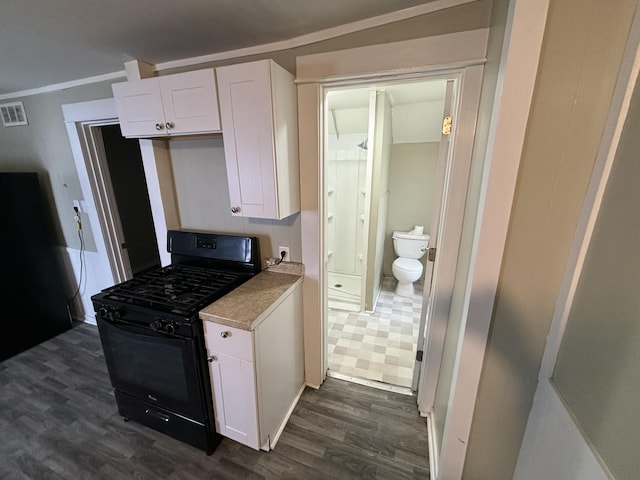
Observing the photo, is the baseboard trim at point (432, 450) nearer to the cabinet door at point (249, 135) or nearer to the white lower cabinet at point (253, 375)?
the white lower cabinet at point (253, 375)

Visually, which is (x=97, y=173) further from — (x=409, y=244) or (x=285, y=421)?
(x=409, y=244)

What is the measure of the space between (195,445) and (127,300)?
3.12 ft

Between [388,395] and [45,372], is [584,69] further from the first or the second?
[45,372]

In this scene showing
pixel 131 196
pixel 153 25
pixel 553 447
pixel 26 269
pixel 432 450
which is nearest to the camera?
pixel 553 447

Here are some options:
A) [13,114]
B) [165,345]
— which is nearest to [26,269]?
[13,114]

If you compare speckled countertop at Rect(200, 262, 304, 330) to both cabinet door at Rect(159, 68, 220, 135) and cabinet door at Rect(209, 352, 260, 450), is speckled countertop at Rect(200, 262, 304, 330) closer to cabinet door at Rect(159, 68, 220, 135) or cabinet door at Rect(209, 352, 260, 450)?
cabinet door at Rect(209, 352, 260, 450)

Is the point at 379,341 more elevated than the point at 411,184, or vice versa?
the point at 411,184

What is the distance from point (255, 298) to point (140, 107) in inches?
52.6

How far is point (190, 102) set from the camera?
4.44 feet

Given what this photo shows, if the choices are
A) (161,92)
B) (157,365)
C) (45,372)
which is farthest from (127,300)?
(45,372)

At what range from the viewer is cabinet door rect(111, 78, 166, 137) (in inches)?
55.6

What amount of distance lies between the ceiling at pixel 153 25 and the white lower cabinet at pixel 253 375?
146cm

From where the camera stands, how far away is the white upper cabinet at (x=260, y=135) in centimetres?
122

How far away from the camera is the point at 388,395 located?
1.83m
